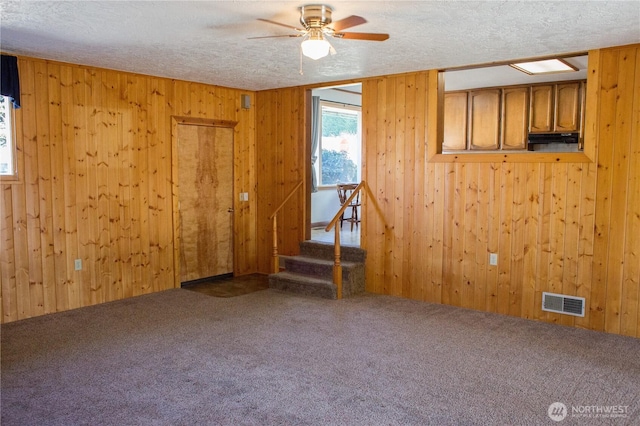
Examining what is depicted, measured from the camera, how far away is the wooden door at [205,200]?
20.5 feet

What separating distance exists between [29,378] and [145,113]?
3208 mm

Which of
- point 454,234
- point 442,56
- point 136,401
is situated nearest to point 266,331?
point 136,401

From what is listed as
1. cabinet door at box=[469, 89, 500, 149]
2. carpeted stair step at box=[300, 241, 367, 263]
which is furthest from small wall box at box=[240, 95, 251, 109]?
cabinet door at box=[469, 89, 500, 149]

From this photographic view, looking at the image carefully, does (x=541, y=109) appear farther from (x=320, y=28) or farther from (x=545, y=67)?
(x=320, y=28)

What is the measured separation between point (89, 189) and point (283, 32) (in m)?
2.80

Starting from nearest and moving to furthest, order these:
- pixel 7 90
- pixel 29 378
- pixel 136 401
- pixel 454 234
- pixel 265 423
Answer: pixel 265 423, pixel 136 401, pixel 29 378, pixel 7 90, pixel 454 234

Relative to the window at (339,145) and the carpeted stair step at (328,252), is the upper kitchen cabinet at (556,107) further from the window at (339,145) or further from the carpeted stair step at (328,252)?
the carpeted stair step at (328,252)

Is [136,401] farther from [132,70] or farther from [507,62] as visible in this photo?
[507,62]

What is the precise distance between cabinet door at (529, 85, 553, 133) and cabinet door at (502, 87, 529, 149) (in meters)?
0.08

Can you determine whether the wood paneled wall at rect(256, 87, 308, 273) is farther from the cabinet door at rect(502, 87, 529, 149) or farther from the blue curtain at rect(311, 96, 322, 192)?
the cabinet door at rect(502, 87, 529, 149)

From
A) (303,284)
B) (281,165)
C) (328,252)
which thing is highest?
(281,165)

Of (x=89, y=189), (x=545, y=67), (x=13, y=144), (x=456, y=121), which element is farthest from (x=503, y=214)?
(x=13, y=144)

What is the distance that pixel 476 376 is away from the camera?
11.6ft

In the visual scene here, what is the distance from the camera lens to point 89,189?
5277mm
